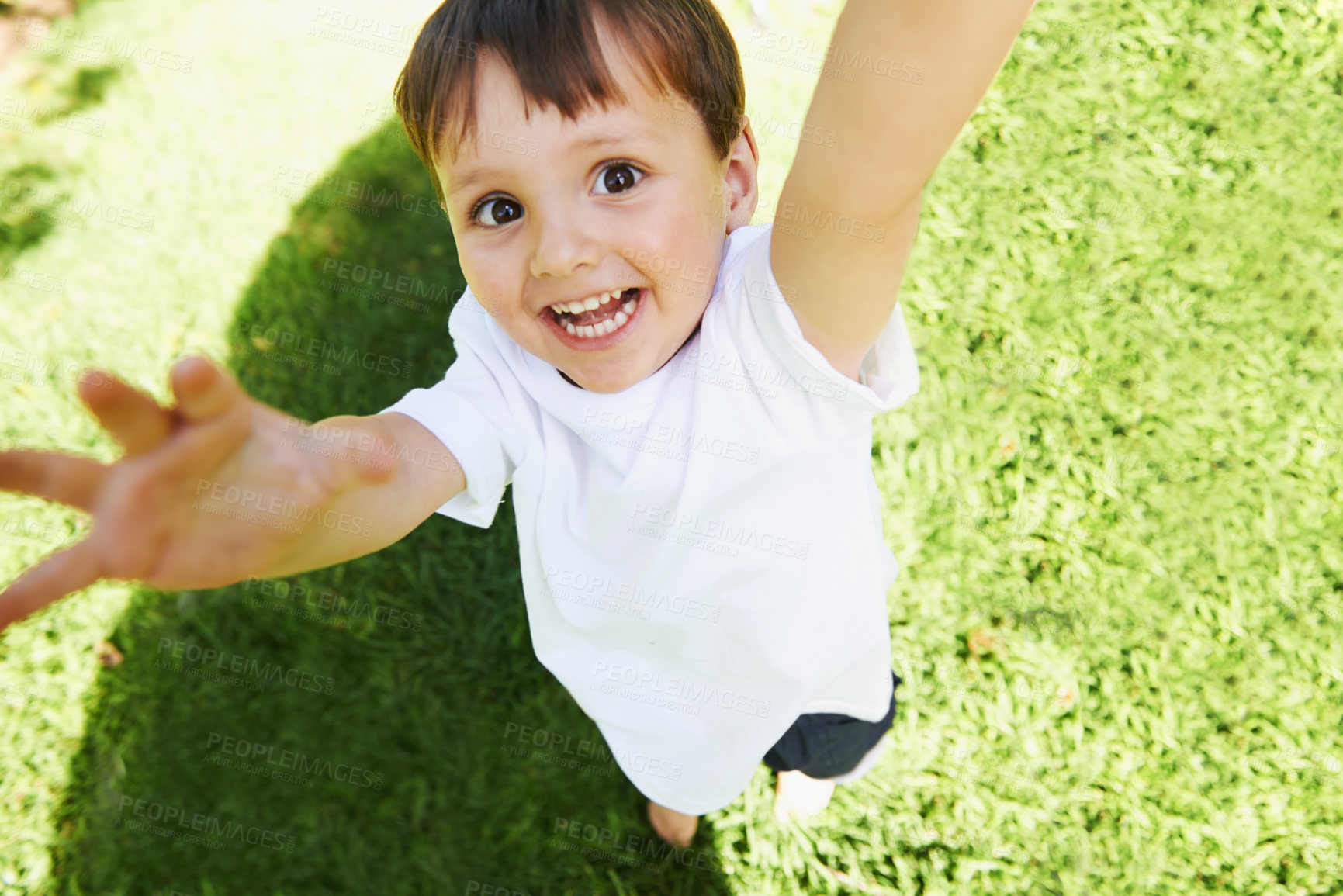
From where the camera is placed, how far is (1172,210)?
3301 millimetres

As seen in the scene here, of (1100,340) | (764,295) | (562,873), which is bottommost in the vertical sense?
(562,873)

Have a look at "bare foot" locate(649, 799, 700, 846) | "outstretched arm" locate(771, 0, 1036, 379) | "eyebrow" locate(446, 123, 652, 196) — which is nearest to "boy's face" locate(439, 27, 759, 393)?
"eyebrow" locate(446, 123, 652, 196)

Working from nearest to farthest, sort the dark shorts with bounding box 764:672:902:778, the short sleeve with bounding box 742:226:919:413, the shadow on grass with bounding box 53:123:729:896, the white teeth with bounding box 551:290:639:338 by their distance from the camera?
the short sleeve with bounding box 742:226:919:413 < the white teeth with bounding box 551:290:639:338 < the dark shorts with bounding box 764:672:902:778 < the shadow on grass with bounding box 53:123:729:896

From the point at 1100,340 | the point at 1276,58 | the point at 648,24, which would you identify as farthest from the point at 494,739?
the point at 1276,58

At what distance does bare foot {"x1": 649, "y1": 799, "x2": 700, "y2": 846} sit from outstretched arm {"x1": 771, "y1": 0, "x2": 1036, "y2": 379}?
6.43 feet

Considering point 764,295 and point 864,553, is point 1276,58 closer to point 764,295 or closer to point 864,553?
point 864,553

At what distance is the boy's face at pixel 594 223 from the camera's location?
1.33m

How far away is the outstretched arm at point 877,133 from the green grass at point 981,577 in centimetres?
205

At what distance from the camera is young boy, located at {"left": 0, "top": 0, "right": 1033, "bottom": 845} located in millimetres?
915

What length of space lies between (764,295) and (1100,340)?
2434 millimetres

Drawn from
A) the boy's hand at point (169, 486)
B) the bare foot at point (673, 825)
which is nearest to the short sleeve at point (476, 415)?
the boy's hand at point (169, 486)

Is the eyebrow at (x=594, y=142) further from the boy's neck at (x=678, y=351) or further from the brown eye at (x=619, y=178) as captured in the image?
the boy's neck at (x=678, y=351)

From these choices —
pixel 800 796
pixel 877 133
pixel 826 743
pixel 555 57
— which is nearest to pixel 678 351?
pixel 555 57

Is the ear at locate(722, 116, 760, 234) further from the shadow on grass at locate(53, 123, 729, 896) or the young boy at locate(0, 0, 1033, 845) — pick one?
the shadow on grass at locate(53, 123, 729, 896)
